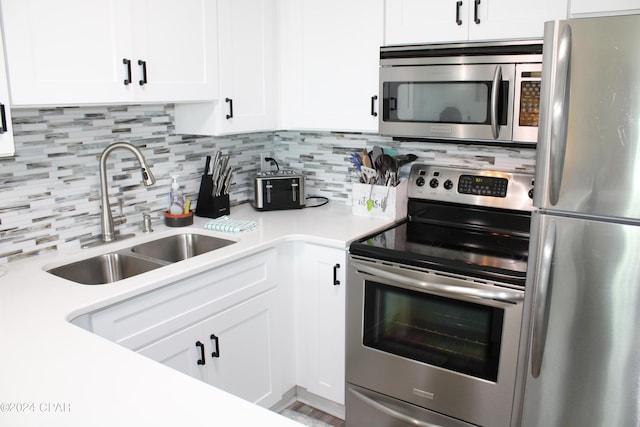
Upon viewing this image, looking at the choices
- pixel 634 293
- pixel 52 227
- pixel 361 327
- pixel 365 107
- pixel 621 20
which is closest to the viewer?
pixel 621 20

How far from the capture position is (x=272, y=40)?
2863mm

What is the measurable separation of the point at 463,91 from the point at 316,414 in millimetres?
1653

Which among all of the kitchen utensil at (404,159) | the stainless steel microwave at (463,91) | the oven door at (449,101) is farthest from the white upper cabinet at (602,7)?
the kitchen utensil at (404,159)

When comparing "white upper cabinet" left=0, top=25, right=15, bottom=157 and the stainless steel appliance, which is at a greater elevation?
"white upper cabinet" left=0, top=25, right=15, bottom=157

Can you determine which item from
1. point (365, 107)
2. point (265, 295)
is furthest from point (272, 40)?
point (265, 295)

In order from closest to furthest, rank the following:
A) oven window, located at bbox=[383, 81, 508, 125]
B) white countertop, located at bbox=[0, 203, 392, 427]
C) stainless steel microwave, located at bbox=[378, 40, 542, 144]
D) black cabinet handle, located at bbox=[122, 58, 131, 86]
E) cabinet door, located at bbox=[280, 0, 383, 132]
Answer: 1. white countertop, located at bbox=[0, 203, 392, 427]
2. black cabinet handle, located at bbox=[122, 58, 131, 86]
3. stainless steel microwave, located at bbox=[378, 40, 542, 144]
4. oven window, located at bbox=[383, 81, 508, 125]
5. cabinet door, located at bbox=[280, 0, 383, 132]

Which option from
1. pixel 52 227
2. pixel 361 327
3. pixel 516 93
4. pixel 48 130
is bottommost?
pixel 361 327

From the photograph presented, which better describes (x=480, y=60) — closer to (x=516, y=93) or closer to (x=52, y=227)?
(x=516, y=93)

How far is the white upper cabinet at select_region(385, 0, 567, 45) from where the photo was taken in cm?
221

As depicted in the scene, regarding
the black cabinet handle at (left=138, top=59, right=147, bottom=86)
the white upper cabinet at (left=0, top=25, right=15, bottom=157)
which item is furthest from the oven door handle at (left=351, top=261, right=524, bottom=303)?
the white upper cabinet at (left=0, top=25, right=15, bottom=157)

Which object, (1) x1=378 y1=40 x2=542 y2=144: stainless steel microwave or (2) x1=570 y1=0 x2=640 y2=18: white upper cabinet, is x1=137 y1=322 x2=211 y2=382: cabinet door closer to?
(1) x1=378 y1=40 x2=542 y2=144: stainless steel microwave

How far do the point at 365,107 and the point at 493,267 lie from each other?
3.30 ft

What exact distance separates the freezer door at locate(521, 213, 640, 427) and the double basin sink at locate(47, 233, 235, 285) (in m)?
1.32

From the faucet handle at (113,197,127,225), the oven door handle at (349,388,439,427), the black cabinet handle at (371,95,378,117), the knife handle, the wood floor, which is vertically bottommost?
the wood floor
